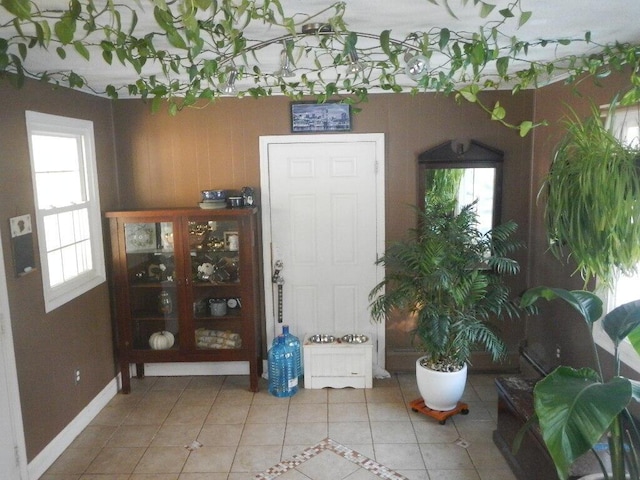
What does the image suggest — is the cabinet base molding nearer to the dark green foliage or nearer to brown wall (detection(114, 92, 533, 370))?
brown wall (detection(114, 92, 533, 370))

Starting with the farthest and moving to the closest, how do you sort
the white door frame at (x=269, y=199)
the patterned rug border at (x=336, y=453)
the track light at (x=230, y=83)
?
1. the white door frame at (x=269, y=199)
2. the patterned rug border at (x=336, y=453)
3. the track light at (x=230, y=83)

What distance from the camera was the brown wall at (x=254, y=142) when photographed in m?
4.26

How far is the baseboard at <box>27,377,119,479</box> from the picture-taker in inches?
Result: 123

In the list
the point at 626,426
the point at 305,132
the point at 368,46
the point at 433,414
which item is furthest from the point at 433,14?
the point at 433,414

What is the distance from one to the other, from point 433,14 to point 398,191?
2239 millimetres

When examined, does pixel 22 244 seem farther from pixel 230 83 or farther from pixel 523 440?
pixel 523 440

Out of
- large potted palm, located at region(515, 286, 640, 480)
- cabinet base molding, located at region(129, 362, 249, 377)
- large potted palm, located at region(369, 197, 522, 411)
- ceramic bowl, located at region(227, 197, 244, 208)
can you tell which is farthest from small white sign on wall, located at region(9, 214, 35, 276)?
large potted palm, located at region(515, 286, 640, 480)

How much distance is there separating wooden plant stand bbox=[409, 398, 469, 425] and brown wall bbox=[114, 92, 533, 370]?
3.90 ft

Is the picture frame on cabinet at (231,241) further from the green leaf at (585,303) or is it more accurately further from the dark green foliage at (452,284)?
the green leaf at (585,303)

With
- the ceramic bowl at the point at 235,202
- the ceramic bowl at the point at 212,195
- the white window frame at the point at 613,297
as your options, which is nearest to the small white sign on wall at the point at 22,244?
the ceramic bowl at the point at 212,195

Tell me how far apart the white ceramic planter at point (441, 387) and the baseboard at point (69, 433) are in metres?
2.39

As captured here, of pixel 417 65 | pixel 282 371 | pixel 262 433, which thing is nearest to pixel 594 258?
pixel 417 65

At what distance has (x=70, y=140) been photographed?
3795mm

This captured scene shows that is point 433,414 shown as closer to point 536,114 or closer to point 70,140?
point 536,114
